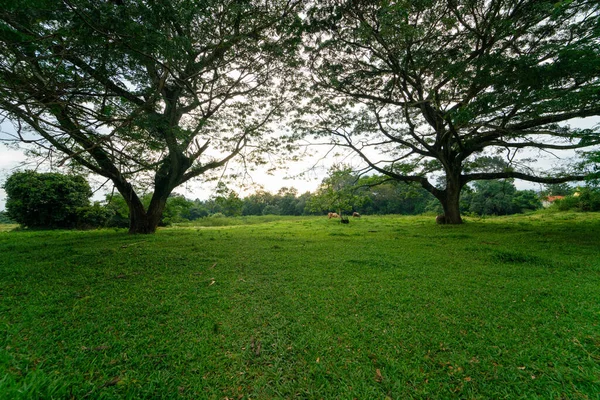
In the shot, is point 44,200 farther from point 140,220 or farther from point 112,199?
point 140,220

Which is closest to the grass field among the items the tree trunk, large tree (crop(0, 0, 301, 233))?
large tree (crop(0, 0, 301, 233))

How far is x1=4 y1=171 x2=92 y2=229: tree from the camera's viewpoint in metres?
10.3

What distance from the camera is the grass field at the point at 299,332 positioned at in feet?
4.18

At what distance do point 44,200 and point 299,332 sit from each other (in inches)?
598

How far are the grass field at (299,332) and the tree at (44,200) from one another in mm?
10641

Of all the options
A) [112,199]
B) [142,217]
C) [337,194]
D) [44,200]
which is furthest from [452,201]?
[44,200]

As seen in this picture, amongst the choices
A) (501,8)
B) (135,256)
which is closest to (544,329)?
(135,256)

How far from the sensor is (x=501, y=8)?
5.81 meters

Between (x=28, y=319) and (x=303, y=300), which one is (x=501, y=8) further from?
(x=28, y=319)

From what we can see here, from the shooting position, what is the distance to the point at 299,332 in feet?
5.93

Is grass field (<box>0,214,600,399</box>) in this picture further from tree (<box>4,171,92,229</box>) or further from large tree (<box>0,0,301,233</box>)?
tree (<box>4,171,92,229</box>)

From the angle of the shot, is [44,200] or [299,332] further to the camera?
[44,200]

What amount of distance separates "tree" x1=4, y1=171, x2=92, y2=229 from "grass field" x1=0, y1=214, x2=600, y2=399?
34.9 ft

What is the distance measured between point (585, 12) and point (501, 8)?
1.74 meters
